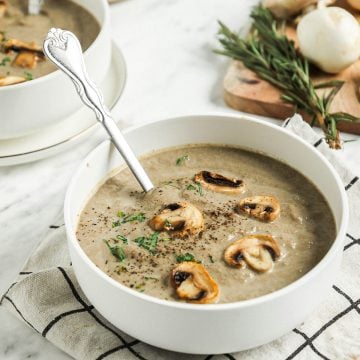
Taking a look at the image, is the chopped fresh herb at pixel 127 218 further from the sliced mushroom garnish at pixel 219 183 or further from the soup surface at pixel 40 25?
the soup surface at pixel 40 25

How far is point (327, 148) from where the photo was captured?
2.25 meters

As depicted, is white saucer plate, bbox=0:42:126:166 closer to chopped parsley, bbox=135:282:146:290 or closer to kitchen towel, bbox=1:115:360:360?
kitchen towel, bbox=1:115:360:360

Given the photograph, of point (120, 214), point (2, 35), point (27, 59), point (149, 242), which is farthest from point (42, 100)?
point (149, 242)

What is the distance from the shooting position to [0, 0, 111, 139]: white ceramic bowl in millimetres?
2236

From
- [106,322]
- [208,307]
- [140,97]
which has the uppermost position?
[208,307]

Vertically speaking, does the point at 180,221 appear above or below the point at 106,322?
above

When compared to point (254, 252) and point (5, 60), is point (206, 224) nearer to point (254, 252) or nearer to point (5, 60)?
point (254, 252)

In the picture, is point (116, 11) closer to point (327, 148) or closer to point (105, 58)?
point (105, 58)

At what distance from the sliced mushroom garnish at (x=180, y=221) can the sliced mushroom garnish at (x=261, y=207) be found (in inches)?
4.3

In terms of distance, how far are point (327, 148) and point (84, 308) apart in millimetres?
880

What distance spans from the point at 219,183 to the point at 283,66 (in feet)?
2.95

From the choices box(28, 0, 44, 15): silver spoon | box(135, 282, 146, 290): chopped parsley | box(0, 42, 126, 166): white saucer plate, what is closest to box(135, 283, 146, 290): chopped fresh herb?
box(135, 282, 146, 290): chopped parsley

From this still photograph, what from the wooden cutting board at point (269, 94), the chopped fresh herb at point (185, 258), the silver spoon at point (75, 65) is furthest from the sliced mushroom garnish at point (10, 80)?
the chopped fresh herb at point (185, 258)

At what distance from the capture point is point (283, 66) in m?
2.64
